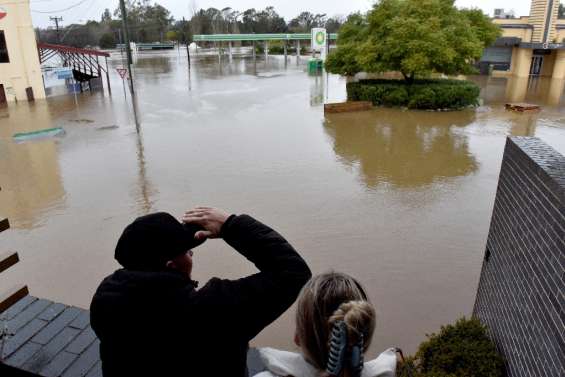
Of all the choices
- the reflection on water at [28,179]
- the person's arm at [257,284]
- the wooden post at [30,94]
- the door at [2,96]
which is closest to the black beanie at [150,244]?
the person's arm at [257,284]

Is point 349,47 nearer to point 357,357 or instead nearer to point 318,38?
point 318,38

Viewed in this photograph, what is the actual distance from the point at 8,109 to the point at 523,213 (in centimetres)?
2116

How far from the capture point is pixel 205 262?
6.11 meters

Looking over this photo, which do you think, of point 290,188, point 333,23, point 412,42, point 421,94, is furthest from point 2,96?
point 333,23

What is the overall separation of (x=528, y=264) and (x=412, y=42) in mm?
16275

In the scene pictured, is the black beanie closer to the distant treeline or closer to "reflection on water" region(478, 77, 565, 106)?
"reflection on water" region(478, 77, 565, 106)

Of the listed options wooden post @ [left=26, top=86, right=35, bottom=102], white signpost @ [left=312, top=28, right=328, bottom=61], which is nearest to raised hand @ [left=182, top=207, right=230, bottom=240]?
wooden post @ [left=26, top=86, right=35, bottom=102]

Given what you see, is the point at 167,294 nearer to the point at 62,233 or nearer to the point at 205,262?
the point at 205,262

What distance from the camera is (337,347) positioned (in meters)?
1.43

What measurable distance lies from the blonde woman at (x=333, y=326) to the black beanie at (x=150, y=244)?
0.52m

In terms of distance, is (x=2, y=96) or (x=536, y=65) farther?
(x=536, y=65)

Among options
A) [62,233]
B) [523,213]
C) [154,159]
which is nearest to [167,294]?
[523,213]

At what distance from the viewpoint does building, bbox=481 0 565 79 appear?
29702 millimetres

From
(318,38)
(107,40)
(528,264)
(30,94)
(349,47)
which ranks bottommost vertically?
(30,94)
